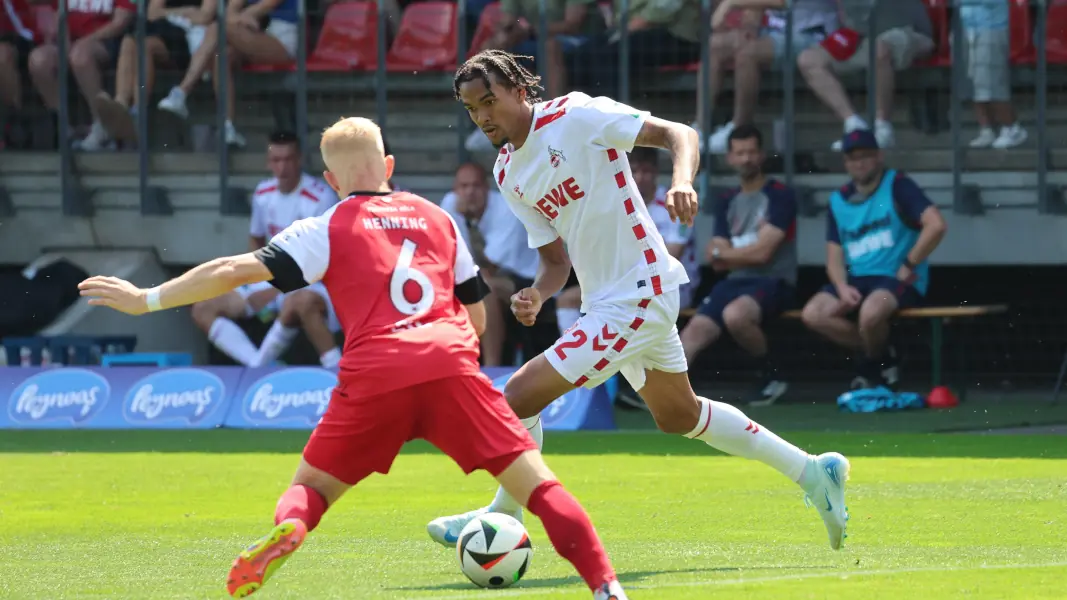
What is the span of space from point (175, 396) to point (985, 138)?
7.66m

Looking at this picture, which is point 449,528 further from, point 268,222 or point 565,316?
point 268,222

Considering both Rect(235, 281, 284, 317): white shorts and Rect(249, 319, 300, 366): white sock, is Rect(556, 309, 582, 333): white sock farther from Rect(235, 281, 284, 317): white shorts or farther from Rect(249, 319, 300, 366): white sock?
Rect(235, 281, 284, 317): white shorts

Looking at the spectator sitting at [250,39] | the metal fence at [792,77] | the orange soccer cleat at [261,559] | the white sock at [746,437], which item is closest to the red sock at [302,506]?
the orange soccer cleat at [261,559]

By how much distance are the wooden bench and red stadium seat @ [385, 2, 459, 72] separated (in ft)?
12.7

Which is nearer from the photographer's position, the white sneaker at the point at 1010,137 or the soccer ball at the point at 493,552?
the soccer ball at the point at 493,552

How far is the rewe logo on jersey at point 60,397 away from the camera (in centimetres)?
1465

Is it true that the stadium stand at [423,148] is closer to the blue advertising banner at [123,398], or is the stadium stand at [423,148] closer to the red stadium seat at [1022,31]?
the red stadium seat at [1022,31]

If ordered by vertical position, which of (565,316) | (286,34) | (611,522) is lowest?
(565,316)

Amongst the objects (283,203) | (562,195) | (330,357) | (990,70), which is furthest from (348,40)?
(562,195)

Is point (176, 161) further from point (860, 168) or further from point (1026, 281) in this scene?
point (1026, 281)

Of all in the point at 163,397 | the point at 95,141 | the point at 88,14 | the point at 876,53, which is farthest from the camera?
the point at 95,141

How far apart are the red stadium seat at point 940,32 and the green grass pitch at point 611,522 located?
4.72 meters

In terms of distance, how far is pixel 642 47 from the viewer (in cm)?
1625

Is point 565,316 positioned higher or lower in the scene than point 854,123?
lower
